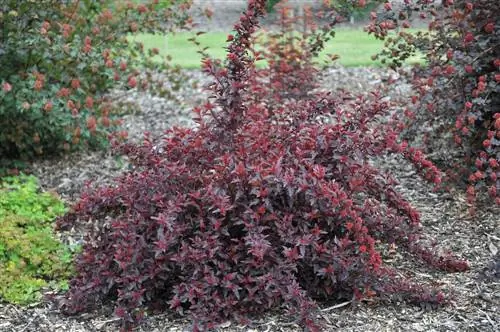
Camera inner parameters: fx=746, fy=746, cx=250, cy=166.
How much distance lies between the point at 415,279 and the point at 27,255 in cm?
194

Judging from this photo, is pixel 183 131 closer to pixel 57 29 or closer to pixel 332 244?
pixel 332 244

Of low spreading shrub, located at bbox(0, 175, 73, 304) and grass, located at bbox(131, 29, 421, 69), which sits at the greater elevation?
low spreading shrub, located at bbox(0, 175, 73, 304)

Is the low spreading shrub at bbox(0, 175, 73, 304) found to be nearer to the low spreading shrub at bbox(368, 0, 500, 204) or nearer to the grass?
the low spreading shrub at bbox(368, 0, 500, 204)

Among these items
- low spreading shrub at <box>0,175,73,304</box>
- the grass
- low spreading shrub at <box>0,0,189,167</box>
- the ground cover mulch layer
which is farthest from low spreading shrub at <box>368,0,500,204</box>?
the grass

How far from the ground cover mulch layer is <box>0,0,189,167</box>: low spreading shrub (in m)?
0.33

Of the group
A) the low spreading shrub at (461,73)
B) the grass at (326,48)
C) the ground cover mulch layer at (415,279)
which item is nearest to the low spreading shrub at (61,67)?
the ground cover mulch layer at (415,279)

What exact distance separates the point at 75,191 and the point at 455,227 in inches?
101

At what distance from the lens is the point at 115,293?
351 centimetres

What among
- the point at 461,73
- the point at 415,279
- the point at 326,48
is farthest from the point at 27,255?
the point at 326,48

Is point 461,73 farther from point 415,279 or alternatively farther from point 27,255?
point 27,255

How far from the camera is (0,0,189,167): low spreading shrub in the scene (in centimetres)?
500

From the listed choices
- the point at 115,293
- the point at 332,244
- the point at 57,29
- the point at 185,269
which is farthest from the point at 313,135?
the point at 57,29

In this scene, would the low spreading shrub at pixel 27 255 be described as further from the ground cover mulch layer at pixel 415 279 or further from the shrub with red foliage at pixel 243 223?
the shrub with red foliage at pixel 243 223

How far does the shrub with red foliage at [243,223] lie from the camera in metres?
3.16
